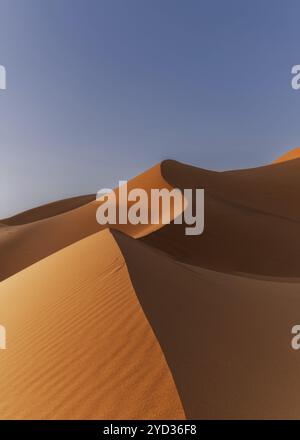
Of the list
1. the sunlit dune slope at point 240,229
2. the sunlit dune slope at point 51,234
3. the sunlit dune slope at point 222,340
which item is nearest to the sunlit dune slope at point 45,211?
the sunlit dune slope at point 51,234

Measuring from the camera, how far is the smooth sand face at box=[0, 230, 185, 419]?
110 inches

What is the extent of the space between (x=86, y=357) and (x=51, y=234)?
1573 cm

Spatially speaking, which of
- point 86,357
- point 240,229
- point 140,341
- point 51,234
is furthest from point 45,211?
point 140,341

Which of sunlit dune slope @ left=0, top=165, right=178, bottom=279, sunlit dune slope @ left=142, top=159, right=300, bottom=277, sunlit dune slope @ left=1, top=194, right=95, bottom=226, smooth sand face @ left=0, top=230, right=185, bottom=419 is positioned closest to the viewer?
smooth sand face @ left=0, top=230, right=185, bottom=419

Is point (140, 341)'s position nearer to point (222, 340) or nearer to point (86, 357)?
point (86, 357)

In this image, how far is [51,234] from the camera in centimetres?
1847

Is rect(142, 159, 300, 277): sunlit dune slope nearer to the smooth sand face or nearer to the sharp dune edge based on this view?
the sharp dune edge

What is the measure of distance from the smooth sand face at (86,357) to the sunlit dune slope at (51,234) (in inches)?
328

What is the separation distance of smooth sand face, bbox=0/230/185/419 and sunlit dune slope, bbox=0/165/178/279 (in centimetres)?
833

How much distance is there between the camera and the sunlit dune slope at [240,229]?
448 inches

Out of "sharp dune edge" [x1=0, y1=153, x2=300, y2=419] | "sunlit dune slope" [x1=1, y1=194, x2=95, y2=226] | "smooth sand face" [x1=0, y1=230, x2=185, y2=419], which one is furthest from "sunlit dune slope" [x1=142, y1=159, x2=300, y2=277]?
"sunlit dune slope" [x1=1, y1=194, x2=95, y2=226]

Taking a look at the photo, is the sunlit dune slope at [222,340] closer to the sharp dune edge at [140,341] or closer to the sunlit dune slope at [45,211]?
the sharp dune edge at [140,341]

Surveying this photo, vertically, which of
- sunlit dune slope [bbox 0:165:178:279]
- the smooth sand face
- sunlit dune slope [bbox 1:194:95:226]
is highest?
sunlit dune slope [bbox 1:194:95:226]
